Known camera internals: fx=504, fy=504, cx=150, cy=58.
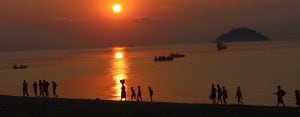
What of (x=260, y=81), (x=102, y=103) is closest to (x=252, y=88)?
(x=260, y=81)

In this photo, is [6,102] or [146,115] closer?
[146,115]

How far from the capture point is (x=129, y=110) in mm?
24750

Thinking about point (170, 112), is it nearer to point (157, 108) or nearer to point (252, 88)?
point (157, 108)

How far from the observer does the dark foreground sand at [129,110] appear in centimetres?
2250

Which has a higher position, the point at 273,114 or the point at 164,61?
the point at 164,61

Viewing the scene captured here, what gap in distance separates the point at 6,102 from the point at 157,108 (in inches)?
394

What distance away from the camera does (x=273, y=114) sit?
858 inches

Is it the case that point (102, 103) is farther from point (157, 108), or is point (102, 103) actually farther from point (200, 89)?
point (200, 89)

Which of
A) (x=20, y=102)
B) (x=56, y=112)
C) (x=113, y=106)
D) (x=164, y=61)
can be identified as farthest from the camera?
(x=164, y=61)

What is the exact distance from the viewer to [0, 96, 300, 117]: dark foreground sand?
22.5 meters

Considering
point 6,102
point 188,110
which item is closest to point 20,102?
point 6,102

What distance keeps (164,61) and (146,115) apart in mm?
117525

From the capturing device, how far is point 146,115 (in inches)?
898

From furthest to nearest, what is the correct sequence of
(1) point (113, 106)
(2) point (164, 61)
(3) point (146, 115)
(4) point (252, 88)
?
1. (2) point (164, 61)
2. (4) point (252, 88)
3. (1) point (113, 106)
4. (3) point (146, 115)
